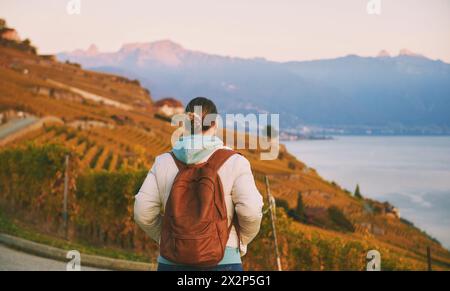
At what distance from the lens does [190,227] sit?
248 cm

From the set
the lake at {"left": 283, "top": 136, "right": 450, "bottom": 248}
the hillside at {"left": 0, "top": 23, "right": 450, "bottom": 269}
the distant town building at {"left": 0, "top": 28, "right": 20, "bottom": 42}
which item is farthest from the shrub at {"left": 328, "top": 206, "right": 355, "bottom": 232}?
the distant town building at {"left": 0, "top": 28, "right": 20, "bottom": 42}

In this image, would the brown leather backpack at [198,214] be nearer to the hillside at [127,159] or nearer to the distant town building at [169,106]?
the hillside at [127,159]

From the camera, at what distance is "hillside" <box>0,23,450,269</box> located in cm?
1111

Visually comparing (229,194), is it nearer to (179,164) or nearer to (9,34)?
(179,164)

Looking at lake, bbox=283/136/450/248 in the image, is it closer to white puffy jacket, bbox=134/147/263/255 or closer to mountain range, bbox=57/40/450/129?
mountain range, bbox=57/40/450/129

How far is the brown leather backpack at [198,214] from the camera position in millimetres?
2471

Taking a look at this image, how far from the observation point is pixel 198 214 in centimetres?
247

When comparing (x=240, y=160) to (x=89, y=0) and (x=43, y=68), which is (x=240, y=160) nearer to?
(x=89, y=0)

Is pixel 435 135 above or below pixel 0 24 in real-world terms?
below

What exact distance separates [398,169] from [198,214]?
66.5 m

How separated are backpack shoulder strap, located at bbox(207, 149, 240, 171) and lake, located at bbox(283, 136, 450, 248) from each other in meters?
36.9

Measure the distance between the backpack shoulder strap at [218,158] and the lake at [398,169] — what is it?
36873mm
